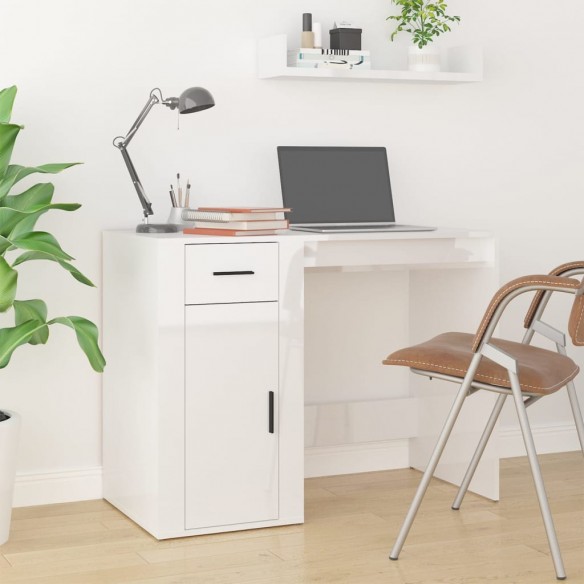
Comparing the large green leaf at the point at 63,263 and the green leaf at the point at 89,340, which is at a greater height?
the large green leaf at the point at 63,263

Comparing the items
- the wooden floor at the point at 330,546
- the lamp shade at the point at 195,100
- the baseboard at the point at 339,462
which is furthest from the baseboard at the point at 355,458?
the lamp shade at the point at 195,100

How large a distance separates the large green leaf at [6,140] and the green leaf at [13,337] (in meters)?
0.42

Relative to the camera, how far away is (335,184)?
11.4 ft

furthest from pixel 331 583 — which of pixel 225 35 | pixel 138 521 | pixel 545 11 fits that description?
pixel 545 11

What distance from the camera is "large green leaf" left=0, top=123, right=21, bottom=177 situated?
110 inches

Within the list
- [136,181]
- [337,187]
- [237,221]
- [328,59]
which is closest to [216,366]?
[237,221]

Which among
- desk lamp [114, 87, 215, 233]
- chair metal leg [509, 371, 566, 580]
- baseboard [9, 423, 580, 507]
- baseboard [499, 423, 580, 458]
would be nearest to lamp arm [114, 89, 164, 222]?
desk lamp [114, 87, 215, 233]

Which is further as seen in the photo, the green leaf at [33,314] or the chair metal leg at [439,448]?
the green leaf at [33,314]

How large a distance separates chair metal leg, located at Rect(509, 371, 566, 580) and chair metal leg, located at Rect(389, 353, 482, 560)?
0.34 ft

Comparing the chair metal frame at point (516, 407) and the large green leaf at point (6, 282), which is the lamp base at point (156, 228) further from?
the chair metal frame at point (516, 407)

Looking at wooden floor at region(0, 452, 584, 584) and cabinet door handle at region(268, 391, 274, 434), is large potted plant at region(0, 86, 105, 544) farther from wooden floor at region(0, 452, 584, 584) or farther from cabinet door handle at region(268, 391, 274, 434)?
cabinet door handle at region(268, 391, 274, 434)

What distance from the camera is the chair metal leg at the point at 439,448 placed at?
2.59m

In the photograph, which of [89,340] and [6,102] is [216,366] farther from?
[6,102]

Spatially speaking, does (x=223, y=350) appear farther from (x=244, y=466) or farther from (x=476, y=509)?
(x=476, y=509)
